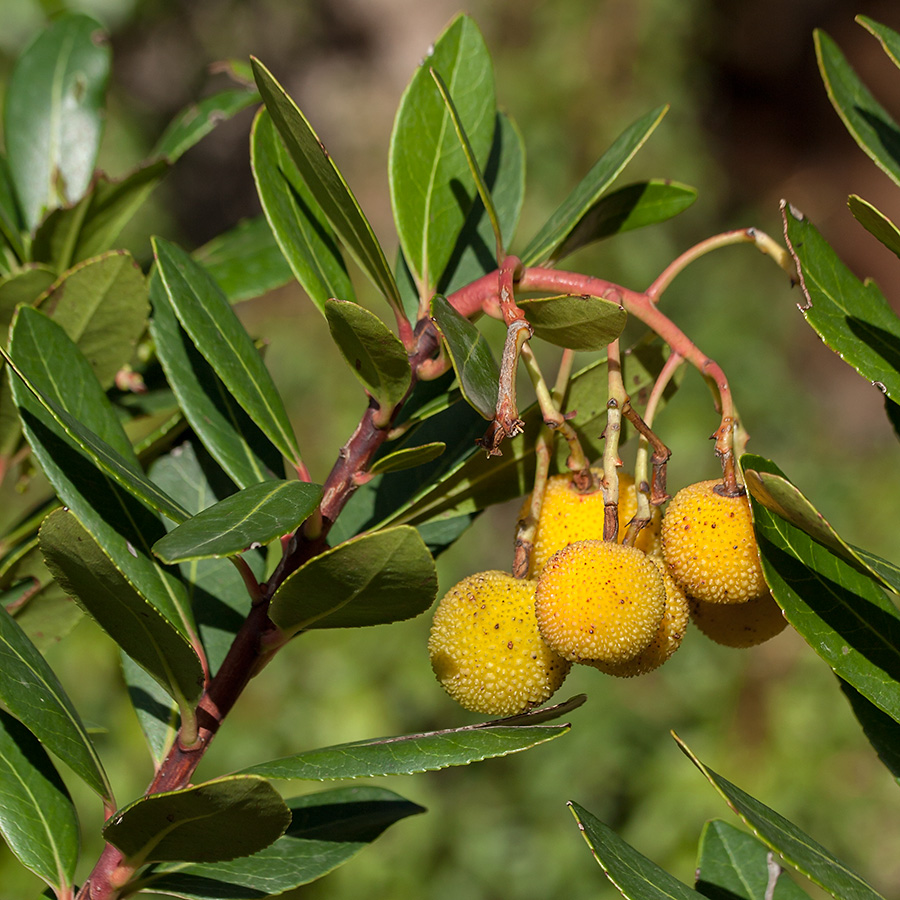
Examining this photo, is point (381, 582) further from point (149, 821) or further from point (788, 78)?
point (788, 78)

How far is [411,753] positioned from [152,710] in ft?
1.01

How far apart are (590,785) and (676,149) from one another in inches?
119

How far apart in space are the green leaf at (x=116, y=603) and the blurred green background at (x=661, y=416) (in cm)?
59

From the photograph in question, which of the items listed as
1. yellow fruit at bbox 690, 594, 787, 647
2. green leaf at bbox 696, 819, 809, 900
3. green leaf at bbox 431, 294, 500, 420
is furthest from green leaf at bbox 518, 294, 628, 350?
green leaf at bbox 696, 819, 809, 900

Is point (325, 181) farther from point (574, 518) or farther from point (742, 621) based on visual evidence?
point (742, 621)

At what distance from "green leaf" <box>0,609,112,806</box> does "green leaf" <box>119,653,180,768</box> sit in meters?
0.10

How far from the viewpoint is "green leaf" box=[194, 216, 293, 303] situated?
1.08 meters

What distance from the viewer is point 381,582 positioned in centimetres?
61

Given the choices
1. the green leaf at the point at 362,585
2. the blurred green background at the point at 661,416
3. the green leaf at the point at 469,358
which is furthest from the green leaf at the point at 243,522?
the blurred green background at the point at 661,416

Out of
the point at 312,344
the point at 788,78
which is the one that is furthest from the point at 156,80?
the point at 788,78

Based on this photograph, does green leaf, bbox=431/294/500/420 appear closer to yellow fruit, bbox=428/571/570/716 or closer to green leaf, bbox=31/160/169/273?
yellow fruit, bbox=428/571/570/716

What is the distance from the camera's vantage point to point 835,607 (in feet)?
2.31

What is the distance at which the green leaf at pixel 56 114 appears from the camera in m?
1.16

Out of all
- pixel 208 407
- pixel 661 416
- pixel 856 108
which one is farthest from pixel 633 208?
pixel 661 416
